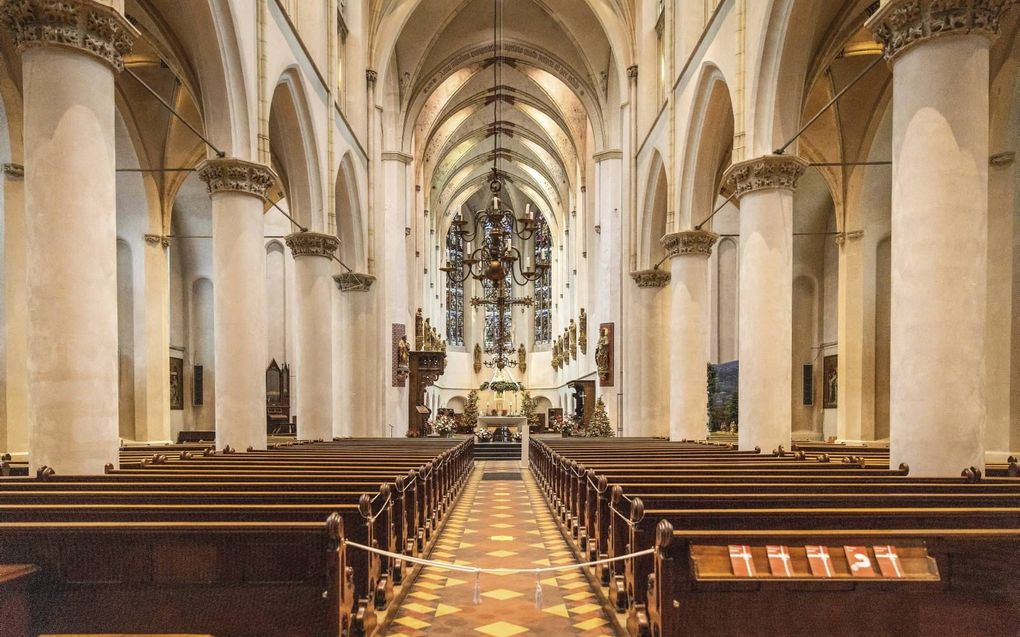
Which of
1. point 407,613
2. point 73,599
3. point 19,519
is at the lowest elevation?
point 407,613

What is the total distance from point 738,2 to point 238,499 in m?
10.5

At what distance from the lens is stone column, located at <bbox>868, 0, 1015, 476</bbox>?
6453 millimetres

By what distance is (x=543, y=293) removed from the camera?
48.0m

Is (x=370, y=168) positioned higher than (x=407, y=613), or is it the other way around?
(x=370, y=168)

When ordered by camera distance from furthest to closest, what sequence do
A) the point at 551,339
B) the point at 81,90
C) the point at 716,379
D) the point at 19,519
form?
the point at 551,339, the point at 716,379, the point at 81,90, the point at 19,519

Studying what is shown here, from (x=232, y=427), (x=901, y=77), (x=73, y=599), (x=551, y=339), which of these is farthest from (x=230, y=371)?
(x=551, y=339)

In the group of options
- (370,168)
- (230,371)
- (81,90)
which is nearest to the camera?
(81,90)

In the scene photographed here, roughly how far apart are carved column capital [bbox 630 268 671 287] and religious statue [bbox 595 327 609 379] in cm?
347

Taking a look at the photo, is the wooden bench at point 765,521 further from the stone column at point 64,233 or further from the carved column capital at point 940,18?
the stone column at point 64,233

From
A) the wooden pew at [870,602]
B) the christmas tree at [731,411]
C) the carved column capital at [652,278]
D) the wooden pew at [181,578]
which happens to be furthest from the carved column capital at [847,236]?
the wooden pew at [181,578]

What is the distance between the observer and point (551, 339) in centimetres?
4681

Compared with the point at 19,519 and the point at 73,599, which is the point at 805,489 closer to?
the point at 73,599

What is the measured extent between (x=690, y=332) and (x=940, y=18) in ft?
29.3

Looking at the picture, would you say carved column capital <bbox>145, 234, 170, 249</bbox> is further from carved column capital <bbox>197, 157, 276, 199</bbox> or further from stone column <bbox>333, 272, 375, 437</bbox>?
carved column capital <bbox>197, 157, 276, 199</bbox>
